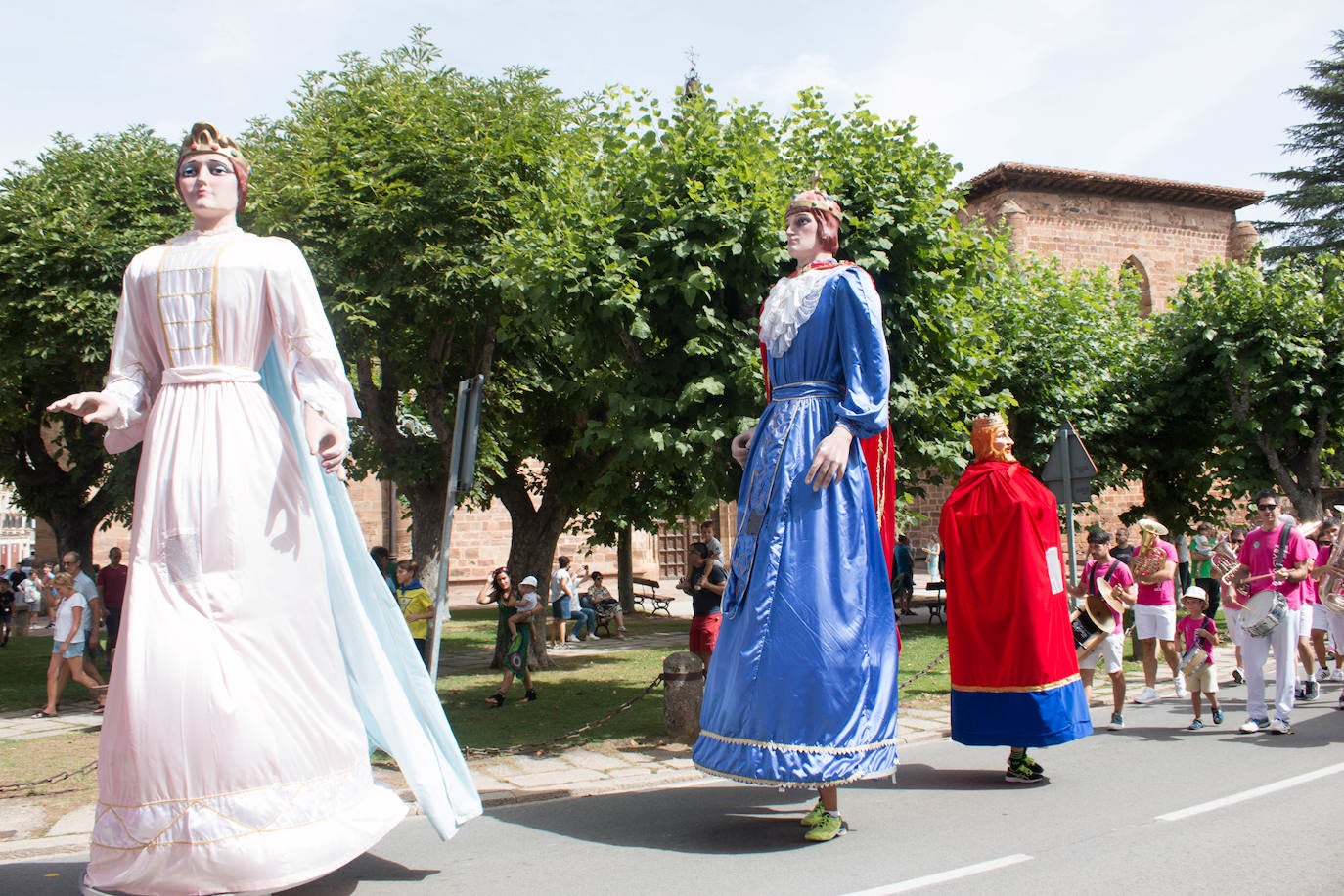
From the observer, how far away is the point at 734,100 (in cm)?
930

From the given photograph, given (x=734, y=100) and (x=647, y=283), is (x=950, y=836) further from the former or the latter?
(x=734, y=100)

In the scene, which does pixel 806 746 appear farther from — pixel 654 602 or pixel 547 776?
pixel 654 602

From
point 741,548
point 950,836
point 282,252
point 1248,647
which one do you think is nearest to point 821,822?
point 950,836

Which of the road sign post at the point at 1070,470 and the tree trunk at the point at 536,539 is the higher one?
the road sign post at the point at 1070,470

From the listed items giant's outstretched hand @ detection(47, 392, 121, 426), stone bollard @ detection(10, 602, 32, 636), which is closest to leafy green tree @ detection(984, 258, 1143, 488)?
giant's outstretched hand @ detection(47, 392, 121, 426)

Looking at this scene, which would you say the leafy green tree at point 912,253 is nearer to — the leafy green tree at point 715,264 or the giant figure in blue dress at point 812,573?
the leafy green tree at point 715,264

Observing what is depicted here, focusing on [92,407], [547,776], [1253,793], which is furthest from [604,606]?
[92,407]

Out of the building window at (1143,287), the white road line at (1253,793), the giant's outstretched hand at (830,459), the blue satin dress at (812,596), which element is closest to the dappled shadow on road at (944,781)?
the white road line at (1253,793)

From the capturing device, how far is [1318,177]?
39875mm

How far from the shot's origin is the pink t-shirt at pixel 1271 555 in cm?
873

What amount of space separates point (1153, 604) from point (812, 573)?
6.62 meters

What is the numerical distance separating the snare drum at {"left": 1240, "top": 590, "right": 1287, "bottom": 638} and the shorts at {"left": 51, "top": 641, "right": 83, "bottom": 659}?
1089 cm

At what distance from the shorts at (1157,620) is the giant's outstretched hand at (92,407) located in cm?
894

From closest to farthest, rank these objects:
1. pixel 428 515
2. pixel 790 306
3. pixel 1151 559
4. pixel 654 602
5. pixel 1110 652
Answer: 1. pixel 790 306
2. pixel 1110 652
3. pixel 1151 559
4. pixel 428 515
5. pixel 654 602
